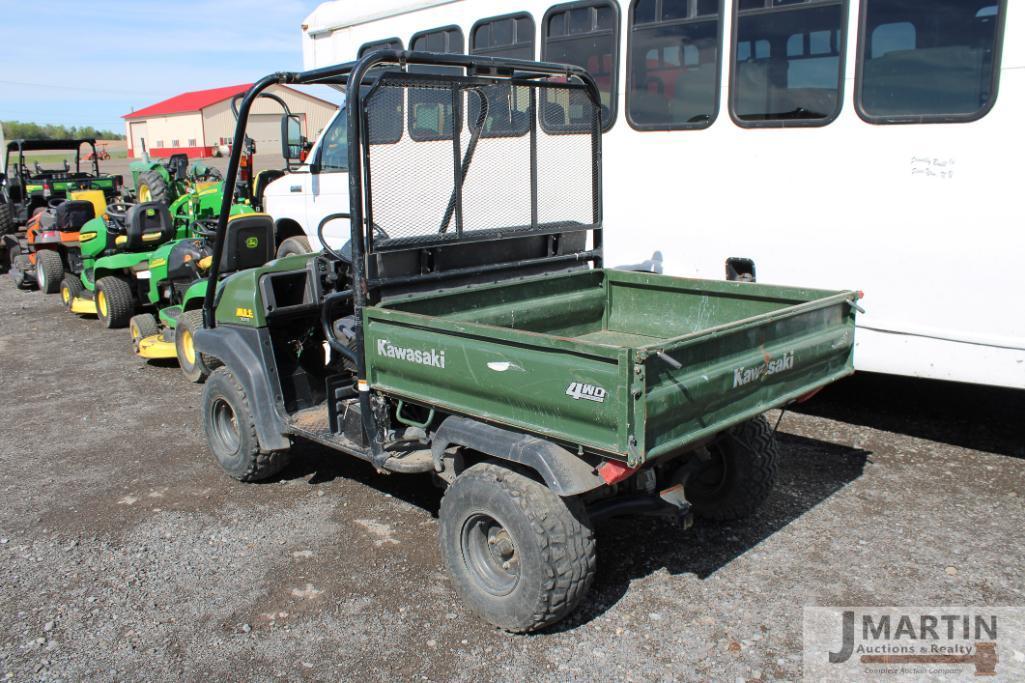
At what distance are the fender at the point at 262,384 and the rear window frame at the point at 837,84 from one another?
3.36 metres

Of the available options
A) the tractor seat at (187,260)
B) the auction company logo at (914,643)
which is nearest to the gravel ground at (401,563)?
the auction company logo at (914,643)

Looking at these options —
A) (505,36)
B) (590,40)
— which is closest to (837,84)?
(590,40)

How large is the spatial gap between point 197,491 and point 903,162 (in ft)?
14.7

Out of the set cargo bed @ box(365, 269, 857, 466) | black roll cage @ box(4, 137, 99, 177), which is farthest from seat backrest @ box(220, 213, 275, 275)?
black roll cage @ box(4, 137, 99, 177)

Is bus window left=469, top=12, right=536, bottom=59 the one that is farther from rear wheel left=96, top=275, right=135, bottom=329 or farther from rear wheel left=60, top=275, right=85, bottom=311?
rear wheel left=60, top=275, right=85, bottom=311

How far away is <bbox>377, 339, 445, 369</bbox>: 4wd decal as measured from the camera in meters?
3.63

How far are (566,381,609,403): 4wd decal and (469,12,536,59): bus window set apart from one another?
461 centimetres

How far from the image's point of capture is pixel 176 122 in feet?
192

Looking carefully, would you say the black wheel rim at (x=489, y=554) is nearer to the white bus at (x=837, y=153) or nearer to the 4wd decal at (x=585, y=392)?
the 4wd decal at (x=585, y=392)

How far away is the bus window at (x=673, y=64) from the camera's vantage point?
19.6 ft

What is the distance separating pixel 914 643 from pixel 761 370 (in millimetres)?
1247

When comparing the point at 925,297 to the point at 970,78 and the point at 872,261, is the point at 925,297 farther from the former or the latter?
the point at 970,78

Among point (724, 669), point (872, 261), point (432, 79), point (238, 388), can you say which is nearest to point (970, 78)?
point (872, 261)

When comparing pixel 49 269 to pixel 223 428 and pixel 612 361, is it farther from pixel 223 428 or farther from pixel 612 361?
pixel 612 361
